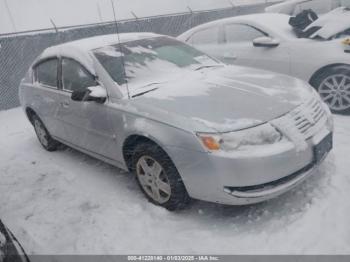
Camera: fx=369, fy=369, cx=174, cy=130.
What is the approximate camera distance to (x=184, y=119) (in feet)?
10.2

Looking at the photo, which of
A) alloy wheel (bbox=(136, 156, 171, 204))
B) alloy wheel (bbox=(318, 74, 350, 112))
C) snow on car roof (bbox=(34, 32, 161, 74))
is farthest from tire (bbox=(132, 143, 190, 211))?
alloy wheel (bbox=(318, 74, 350, 112))

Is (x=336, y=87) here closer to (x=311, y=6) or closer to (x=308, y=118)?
(x=308, y=118)

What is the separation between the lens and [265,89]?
3.58m

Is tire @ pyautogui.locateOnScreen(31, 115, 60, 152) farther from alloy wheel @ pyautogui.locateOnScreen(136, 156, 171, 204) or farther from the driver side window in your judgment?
alloy wheel @ pyautogui.locateOnScreen(136, 156, 171, 204)

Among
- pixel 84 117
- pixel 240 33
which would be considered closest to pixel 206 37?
pixel 240 33

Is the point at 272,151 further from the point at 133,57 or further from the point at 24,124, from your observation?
the point at 24,124

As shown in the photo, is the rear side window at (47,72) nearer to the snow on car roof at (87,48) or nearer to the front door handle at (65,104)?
the snow on car roof at (87,48)

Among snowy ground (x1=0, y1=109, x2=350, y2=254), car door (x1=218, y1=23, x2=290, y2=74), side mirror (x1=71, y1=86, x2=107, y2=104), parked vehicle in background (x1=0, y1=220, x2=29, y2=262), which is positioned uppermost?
side mirror (x1=71, y1=86, x2=107, y2=104)

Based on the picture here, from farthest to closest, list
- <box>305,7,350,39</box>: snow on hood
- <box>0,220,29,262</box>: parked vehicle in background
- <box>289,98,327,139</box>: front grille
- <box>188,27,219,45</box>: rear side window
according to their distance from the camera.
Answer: <box>188,27,219,45</box>: rear side window < <box>305,7,350,39</box>: snow on hood < <box>289,98,327,139</box>: front grille < <box>0,220,29,262</box>: parked vehicle in background

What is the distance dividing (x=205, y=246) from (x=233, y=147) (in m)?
0.87

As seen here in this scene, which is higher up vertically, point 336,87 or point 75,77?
point 75,77

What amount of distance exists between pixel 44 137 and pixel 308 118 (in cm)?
383

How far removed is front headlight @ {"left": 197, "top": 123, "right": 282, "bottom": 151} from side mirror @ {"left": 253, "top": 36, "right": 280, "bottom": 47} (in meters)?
2.88

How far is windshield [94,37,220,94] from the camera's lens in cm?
387
